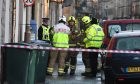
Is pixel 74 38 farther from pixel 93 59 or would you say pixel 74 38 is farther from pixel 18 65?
pixel 18 65

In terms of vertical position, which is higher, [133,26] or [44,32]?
[133,26]

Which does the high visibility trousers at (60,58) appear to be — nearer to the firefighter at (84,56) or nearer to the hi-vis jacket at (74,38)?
the firefighter at (84,56)

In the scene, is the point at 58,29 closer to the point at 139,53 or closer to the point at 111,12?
Answer: the point at 139,53

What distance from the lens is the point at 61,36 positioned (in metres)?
16.6

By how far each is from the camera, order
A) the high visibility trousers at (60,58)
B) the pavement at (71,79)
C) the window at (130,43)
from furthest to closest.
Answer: the high visibility trousers at (60,58)
the pavement at (71,79)
the window at (130,43)

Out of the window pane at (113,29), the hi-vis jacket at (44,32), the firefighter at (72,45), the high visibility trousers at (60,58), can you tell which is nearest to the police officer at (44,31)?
the hi-vis jacket at (44,32)

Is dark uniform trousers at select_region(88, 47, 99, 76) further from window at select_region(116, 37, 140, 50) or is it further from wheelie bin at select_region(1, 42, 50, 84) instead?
wheelie bin at select_region(1, 42, 50, 84)

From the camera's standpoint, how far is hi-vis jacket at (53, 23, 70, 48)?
1650 centimetres

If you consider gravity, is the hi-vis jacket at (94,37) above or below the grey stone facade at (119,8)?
below

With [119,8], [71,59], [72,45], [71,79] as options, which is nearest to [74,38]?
[72,45]

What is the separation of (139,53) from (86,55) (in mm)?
4784

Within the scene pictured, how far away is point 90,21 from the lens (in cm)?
1712

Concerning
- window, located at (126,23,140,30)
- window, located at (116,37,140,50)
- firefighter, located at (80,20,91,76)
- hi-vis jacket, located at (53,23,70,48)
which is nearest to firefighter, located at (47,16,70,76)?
hi-vis jacket, located at (53,23,70,48)

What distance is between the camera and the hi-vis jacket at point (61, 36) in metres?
16.5
